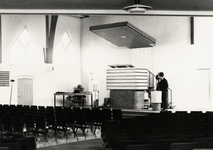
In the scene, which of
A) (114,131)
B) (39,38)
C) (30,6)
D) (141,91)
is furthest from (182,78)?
(114,131)

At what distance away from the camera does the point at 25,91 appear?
62.5 feet

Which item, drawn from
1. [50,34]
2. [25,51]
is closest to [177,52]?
[50,34]

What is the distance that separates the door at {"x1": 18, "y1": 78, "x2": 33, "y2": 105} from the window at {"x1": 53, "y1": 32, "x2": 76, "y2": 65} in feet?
7.78

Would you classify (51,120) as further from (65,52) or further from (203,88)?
(65,52)

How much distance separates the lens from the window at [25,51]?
A: 61.1ft

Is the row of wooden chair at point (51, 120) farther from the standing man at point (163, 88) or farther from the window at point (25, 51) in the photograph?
the window at point (25, 51)

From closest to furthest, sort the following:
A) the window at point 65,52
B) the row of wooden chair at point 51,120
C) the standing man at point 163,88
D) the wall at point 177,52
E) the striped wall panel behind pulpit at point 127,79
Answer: the row of wooden chair at point 51,120 < the standing man at point 163,88 < the striped wall panel behind pulpit at point 127,79 < the wall at point 177,52 < the window at point 65,52

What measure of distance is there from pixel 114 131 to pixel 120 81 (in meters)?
8.61

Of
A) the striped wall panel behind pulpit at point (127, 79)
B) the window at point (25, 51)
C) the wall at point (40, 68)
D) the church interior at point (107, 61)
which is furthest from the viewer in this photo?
the window at point (25, 51)

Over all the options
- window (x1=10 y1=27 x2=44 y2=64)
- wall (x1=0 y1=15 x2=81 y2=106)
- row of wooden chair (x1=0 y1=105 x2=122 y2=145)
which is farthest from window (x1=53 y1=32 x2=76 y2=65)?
row of wooden chair (x1=0 y1=105 x2=122 y2=145)

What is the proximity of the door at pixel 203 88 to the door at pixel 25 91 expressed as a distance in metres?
10.6

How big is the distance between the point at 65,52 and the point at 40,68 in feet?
7.98

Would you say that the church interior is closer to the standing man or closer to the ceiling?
the standing man

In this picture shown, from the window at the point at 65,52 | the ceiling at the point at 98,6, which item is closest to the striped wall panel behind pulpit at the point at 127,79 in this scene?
the ceiling at the point at 98,6
